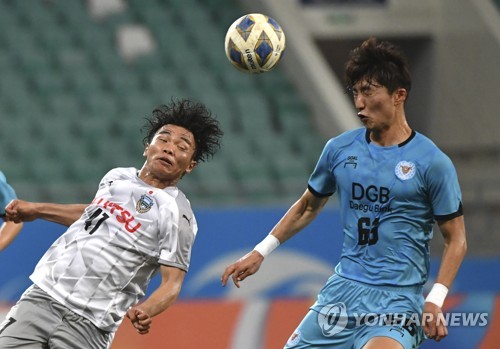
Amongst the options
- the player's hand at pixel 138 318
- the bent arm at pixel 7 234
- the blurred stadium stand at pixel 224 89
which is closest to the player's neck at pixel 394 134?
the player's hand at pixel 138 318

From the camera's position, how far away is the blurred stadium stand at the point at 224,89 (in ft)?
33.6

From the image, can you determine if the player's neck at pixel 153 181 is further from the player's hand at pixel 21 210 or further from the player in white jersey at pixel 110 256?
the player's hand at pixel 21 210

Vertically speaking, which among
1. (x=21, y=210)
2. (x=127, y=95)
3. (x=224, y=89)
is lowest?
(x=21, y=210)

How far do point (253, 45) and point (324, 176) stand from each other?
1.08 meters

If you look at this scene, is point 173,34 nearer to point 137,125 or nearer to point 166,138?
point 137,125

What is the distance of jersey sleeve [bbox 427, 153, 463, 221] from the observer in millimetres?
4820

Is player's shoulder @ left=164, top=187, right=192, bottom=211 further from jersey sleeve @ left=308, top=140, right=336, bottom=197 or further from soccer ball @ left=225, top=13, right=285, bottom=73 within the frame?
soccer ball @ left=225, top=13, right=285, bottom=73

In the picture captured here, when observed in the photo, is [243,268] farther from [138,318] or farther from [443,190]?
[443,190]

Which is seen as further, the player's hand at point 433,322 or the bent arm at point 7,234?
the bent arm at point 7,234

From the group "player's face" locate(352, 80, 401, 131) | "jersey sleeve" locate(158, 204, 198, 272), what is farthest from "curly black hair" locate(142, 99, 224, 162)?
"player's face" locate(352, 80, 401, 131)

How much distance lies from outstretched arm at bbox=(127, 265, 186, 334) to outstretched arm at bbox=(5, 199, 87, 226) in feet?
2.18

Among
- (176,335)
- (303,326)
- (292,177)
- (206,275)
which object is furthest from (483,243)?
(303,326)

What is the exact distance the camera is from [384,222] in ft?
16.1

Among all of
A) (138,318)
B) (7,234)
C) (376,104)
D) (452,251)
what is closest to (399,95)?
(376,104)
